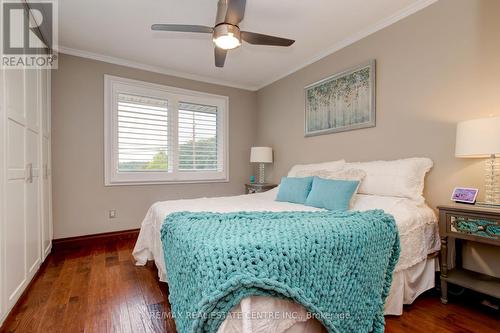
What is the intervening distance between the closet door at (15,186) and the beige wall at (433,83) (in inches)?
124

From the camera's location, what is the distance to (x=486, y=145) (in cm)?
170

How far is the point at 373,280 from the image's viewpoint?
1.39 meters

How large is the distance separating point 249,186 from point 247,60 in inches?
77.6

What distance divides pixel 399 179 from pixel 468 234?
2.06 ft

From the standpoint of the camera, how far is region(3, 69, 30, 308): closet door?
5.60 ft

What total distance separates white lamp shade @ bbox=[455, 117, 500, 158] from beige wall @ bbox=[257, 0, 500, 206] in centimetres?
34

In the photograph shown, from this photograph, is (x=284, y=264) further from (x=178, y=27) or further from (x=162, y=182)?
(x=162, y=182)

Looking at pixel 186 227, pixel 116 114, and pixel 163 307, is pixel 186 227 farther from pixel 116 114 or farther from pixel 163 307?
pixel 116 114

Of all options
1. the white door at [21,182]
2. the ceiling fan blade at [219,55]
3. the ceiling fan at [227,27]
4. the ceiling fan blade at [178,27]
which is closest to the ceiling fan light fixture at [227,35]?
the ceiling fan at [227,27]

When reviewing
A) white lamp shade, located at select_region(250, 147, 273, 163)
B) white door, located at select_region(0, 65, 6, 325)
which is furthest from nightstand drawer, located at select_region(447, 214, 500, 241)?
white door, located at select_region(0, 65, 6, 325)

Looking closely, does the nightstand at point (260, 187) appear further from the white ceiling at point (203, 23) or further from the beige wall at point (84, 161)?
the white ceiling at point (203, 23)

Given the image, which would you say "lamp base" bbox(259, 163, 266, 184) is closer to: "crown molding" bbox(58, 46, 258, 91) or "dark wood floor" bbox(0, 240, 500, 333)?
"crown molding" bbox(58, 46, 258, 91)

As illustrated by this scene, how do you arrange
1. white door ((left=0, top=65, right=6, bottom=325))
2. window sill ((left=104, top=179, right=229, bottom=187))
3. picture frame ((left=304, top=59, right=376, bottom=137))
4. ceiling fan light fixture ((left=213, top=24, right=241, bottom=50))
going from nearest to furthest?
white door ((left=0, top=65, right=6, bottom=325)) → ceiling fan light fixture ((left=213, top=24, right=241, bottom=50)) → picture frame ((left=304, top=59, right=376, bottom=137)) → window sill ((left=104, top=179, right=229, bottom=187))

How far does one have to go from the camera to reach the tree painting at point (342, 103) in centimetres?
283
